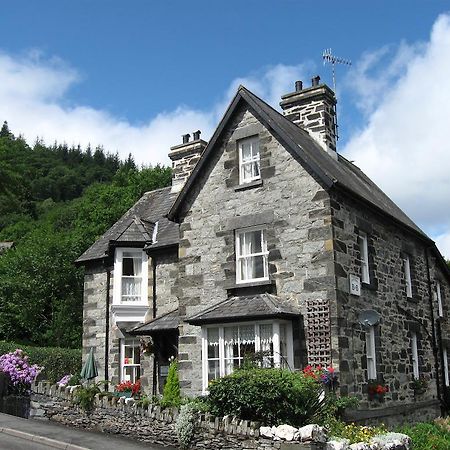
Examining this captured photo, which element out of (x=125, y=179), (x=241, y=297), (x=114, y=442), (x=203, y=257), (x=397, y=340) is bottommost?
(x=114, y=442)

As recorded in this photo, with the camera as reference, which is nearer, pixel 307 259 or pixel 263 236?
pixel 307 259

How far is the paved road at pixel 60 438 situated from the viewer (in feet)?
39.2

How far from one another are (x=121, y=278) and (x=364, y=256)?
9.32m

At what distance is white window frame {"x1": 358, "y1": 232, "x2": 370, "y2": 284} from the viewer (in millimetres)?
16812

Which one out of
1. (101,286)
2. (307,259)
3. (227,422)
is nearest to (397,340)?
(307,259)

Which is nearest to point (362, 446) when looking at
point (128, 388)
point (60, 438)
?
point (60, 438)

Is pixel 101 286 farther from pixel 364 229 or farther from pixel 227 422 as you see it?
pixel 227 422

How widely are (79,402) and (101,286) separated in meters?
8.74

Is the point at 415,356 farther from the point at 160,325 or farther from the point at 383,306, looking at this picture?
the point at 160,325

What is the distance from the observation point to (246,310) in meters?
15.3

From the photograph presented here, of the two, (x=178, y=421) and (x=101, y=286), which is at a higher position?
(x=101, y=286)

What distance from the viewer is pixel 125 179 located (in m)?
53.0

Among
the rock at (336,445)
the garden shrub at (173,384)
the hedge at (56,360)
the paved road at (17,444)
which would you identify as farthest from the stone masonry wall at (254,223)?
the hedge at (56,360)

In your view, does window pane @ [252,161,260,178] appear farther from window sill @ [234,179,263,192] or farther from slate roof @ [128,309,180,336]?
slate roof @ [128,309,180,336]
